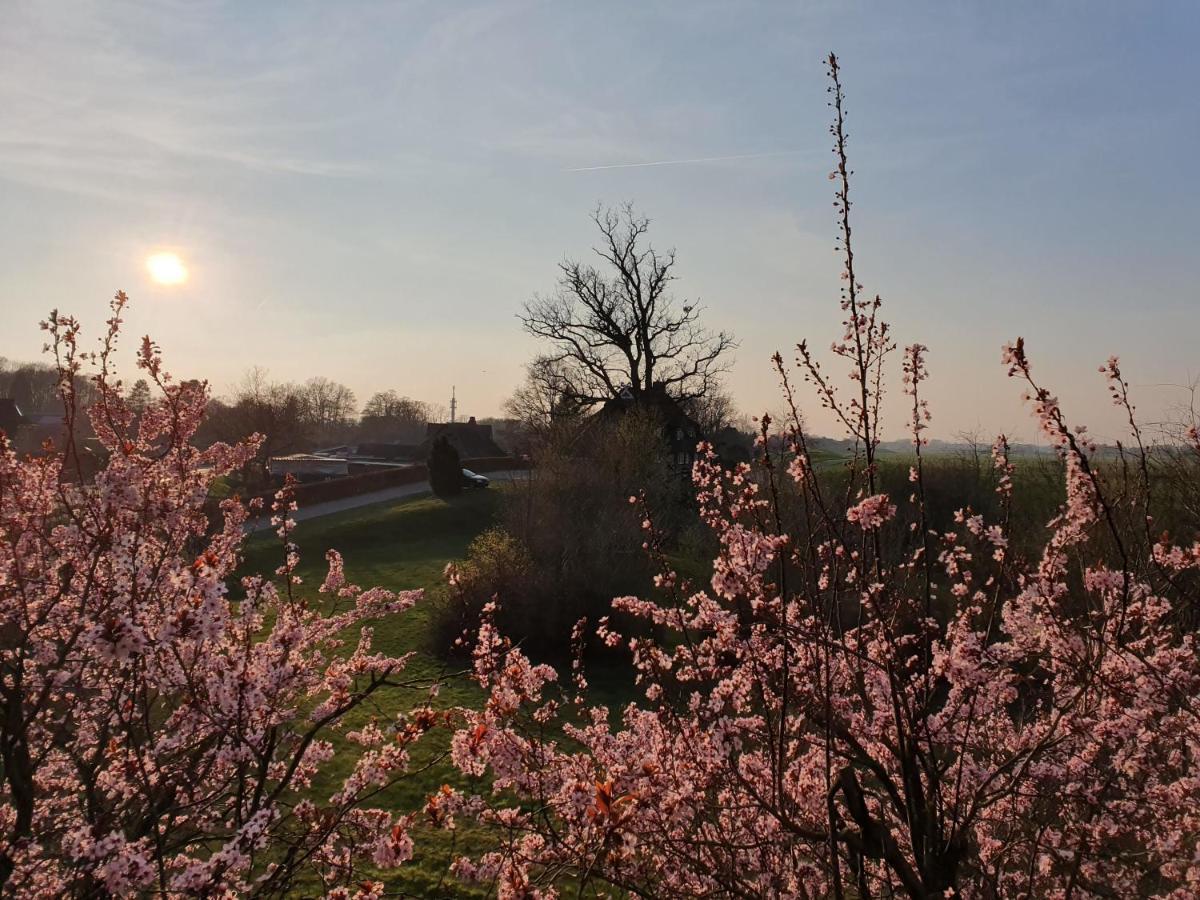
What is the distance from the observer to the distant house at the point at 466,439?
60.6m

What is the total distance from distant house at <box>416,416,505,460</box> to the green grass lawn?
23097 mm

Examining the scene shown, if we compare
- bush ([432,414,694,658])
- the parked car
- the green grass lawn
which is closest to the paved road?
the green grass lawn

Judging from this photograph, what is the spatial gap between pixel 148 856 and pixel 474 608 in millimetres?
13391

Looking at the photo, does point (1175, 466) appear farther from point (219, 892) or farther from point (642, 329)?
point (642, 329)

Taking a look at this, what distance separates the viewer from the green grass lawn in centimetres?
809

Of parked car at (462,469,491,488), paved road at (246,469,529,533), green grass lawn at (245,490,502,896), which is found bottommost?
green grass lawn at (245,490,502,896)

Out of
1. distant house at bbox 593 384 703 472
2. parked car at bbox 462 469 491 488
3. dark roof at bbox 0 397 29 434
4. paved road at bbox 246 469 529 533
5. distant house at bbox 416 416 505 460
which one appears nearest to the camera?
paved road at bbox 246 469 529 533

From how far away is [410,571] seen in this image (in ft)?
76.9

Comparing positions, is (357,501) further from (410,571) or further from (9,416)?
(9,416)

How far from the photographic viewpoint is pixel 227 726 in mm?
3021

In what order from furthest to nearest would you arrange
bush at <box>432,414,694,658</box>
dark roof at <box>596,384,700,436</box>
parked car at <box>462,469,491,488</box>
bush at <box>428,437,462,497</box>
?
parked car at <box>462,469,491,488</box>
bush at <box>428,437,462,497</box>
dark roof at <box>596,384,700,436</box>
bush at <box>432,414,694,658</box>

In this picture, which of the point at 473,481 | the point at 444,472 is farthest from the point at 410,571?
the point at 473,481

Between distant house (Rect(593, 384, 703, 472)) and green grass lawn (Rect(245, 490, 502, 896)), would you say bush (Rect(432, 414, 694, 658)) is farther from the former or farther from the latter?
distant house (Rect(593, 384, 703, 472))

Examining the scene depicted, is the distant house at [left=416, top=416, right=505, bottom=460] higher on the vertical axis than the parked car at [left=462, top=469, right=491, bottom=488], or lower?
higher
